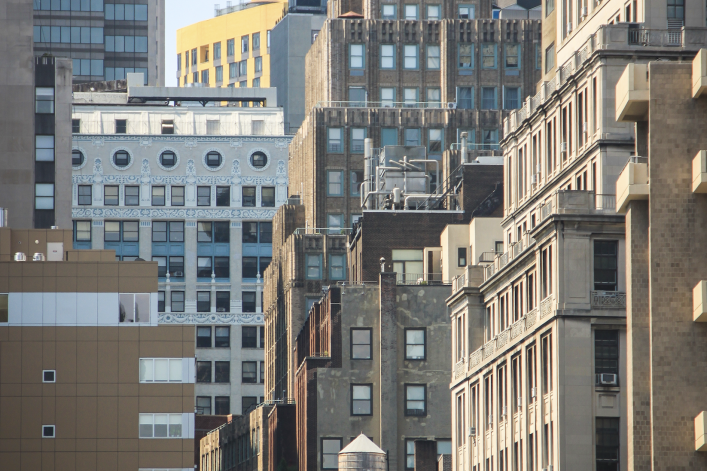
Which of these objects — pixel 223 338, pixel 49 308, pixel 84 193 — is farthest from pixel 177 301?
pixel 49 308

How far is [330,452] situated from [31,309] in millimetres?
27596

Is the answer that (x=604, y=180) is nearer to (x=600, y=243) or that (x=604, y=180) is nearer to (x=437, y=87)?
(x=600, y=243)

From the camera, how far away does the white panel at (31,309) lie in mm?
99250

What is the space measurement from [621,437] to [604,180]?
13263mm

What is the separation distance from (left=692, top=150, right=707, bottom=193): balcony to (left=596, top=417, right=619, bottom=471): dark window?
49.4 ft

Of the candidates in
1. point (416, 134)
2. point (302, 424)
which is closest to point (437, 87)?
point (416, 134)

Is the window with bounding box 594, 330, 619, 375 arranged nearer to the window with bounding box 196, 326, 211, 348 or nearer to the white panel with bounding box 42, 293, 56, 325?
the white panel with bounding box 42, 293, 56, 325

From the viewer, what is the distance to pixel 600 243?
7638cm

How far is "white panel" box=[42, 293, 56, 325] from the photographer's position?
9944cm

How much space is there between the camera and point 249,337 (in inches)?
7776

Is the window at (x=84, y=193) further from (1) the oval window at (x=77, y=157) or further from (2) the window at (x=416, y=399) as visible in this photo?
(2) the window at (x=416, y=399)

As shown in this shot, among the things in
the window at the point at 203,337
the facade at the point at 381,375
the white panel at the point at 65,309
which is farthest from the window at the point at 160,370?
the window at the point at 203,337

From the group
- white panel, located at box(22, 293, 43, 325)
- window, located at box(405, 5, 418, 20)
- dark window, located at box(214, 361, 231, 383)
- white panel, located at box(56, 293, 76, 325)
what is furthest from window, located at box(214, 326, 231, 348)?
white panel, located at box(22, 293, 43, 325)

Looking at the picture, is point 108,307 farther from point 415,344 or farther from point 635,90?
point 635,90
